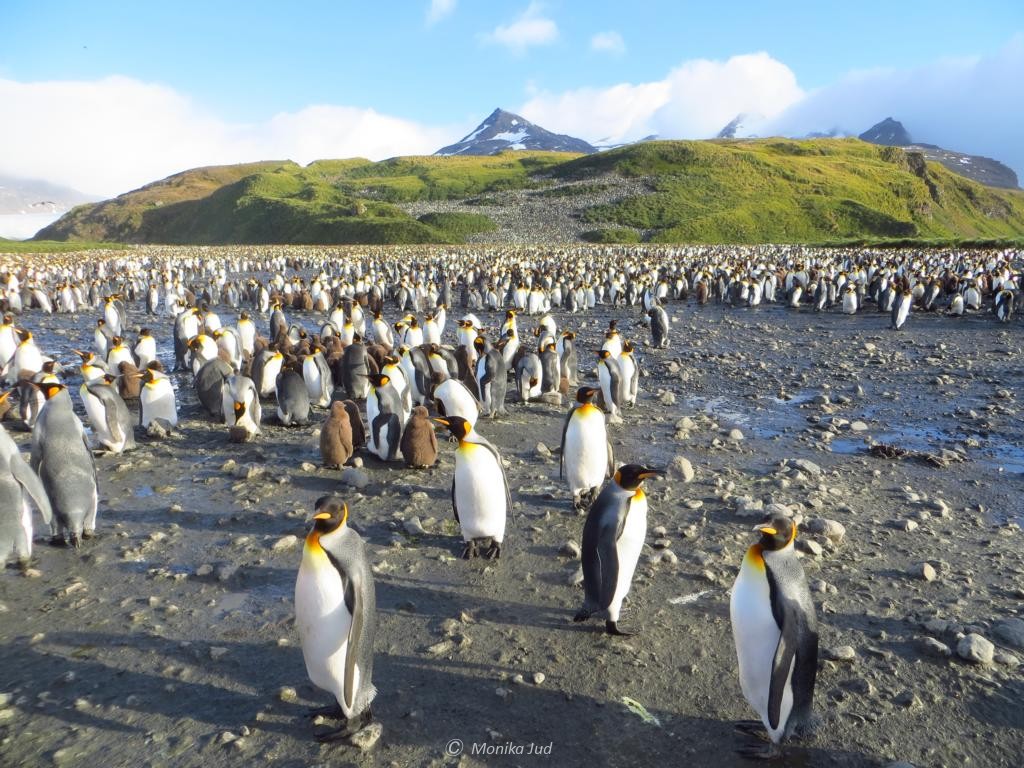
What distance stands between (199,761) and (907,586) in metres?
4.15

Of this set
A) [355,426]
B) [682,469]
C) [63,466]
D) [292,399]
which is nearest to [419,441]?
[355,426]

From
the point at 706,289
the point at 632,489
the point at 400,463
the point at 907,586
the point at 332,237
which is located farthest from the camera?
the point at 332,237

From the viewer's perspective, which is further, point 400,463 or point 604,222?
point 604,222

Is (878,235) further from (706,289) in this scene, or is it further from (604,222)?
(706,289)

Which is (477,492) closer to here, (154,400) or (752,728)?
(752,728)

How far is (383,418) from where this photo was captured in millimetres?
6520

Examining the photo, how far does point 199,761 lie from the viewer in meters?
2.75

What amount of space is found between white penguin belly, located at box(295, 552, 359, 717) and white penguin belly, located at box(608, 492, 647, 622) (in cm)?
151

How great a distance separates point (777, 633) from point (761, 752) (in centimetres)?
52

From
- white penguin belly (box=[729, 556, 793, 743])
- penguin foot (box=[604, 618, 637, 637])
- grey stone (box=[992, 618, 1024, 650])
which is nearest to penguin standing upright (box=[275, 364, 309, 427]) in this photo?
penguin foot (box=[604, 618, 637, 637])

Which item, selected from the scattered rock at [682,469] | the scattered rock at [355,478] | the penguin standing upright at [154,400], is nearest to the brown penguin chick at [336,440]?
the scattered rock at [355,478]

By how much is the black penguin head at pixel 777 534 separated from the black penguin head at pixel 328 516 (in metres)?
1.86

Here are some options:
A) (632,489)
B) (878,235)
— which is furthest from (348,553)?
(878,235)

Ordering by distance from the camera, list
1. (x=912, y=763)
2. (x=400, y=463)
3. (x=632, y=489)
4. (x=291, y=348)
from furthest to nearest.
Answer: (x=291, y=348) < (x=400, y=463) < (x=632, y=489) < (x=912, y=763)
